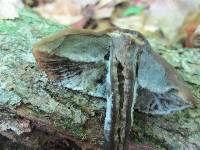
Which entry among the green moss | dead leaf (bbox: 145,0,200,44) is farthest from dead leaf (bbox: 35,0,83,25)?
the green moss

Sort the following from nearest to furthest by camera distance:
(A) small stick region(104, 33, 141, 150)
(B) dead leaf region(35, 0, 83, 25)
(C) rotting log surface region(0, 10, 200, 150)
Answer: (A) small stick region(104, 33, 141, 150), (C) rotting log surface region(0, 10, 200, 150), (B) dead leaf region(35, 0, 83, 25)

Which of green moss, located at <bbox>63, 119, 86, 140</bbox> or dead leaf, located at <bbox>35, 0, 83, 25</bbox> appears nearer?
green moss, located at <bbox>63, 119, 86, 140</bbox>

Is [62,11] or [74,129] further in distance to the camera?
[62,11]

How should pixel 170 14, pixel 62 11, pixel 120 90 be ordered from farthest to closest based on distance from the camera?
pixel 62 11 → pixel 170 14 → pixel 120 90

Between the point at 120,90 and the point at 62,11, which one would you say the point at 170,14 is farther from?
the point at 120,90

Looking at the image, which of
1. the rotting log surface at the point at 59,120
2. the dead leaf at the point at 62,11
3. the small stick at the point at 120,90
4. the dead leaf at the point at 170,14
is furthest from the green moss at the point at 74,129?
the dead leaf at the point at 62,11

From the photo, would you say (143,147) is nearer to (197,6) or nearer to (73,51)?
(73,51)

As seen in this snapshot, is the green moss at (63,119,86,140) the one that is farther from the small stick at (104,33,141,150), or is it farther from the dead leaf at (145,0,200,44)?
the dead leaf at (145,0,200,44)

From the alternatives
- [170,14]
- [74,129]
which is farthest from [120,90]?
[170,14]

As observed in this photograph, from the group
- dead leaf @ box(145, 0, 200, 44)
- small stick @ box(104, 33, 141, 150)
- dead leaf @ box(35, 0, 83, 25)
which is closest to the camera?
small stick @ box(104, 33, 141, 150)
